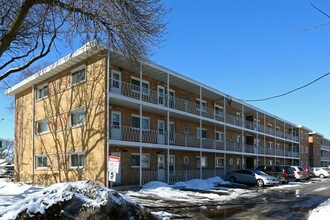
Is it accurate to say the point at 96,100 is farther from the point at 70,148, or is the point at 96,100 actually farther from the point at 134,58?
A: the point at 134,58

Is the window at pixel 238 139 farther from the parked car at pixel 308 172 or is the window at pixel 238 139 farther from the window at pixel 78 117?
the window at pixel 78 117

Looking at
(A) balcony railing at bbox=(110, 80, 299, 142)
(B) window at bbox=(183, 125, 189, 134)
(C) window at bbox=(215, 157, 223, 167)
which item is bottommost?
(C) window at bbox=(215, 157, 223, 167)

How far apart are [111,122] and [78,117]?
8.41ft

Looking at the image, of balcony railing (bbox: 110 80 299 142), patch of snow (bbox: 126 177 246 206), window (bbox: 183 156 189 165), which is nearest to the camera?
patch of snow (bbox: 126 177 246 206)

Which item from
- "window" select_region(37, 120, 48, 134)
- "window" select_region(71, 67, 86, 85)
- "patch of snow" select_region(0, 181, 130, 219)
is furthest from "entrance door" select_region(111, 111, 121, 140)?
"patch of snow" select_region(0, 181, 130, 219)

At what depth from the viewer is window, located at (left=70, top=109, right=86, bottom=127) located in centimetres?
2490

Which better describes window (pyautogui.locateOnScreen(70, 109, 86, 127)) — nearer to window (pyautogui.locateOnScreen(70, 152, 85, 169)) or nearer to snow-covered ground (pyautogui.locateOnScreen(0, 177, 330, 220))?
window (pyautogui.locateOnScreen(70, 152, 85, 169))

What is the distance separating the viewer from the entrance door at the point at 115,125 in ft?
78.2

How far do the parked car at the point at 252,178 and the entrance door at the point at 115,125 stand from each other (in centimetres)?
1246

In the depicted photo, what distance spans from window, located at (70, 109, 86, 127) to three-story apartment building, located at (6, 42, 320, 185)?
7 cm

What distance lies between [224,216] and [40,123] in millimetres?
20491

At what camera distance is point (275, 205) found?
1712 centimetres

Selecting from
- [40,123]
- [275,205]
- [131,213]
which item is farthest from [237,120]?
[131,213]

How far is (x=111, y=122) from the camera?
2450 centimetres
